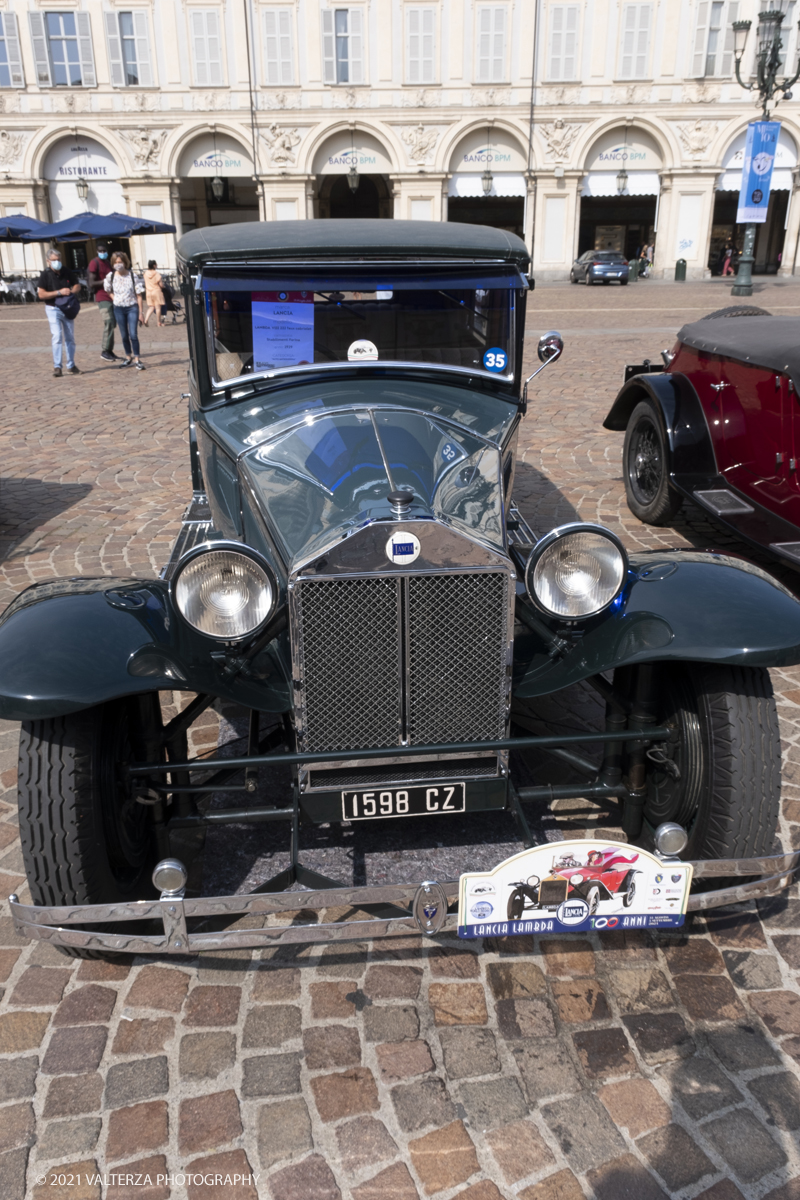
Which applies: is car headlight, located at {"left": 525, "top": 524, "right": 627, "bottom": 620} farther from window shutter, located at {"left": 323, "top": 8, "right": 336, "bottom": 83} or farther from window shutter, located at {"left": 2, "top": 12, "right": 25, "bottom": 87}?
window shutter, located at {"left": 2, "top": 12, "right": 25, "bottom": 87}

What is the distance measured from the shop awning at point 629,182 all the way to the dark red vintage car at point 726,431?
30.1m

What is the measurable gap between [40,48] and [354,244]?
34153 mm

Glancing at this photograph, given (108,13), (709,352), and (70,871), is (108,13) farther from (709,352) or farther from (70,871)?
(70,871)

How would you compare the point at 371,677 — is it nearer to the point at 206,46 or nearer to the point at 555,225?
the point at 206,46

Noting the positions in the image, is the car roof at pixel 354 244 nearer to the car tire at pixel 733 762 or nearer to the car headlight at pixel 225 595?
the car headlight at pixel 225 595

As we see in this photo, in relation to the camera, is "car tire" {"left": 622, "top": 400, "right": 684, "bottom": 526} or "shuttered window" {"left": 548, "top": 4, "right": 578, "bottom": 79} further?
"shuttered window" {"left": 548, "top": 4, "right": 578, "bottom": 79}

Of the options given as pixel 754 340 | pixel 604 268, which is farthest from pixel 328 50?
pixel 754 340

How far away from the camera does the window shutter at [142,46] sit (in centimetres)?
2997

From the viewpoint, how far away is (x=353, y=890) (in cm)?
236

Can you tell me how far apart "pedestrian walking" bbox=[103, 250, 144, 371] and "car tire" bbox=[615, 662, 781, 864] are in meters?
12.2

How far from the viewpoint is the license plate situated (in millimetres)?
2598

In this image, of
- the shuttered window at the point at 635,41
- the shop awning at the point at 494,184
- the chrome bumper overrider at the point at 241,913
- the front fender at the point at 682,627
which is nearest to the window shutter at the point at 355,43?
the shop awning at the point at 494,184

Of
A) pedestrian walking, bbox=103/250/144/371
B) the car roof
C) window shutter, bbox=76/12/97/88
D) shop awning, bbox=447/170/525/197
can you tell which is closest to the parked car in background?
shop awning, bbox=447/170/525/197

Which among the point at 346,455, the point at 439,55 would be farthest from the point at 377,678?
the point at 439,55
